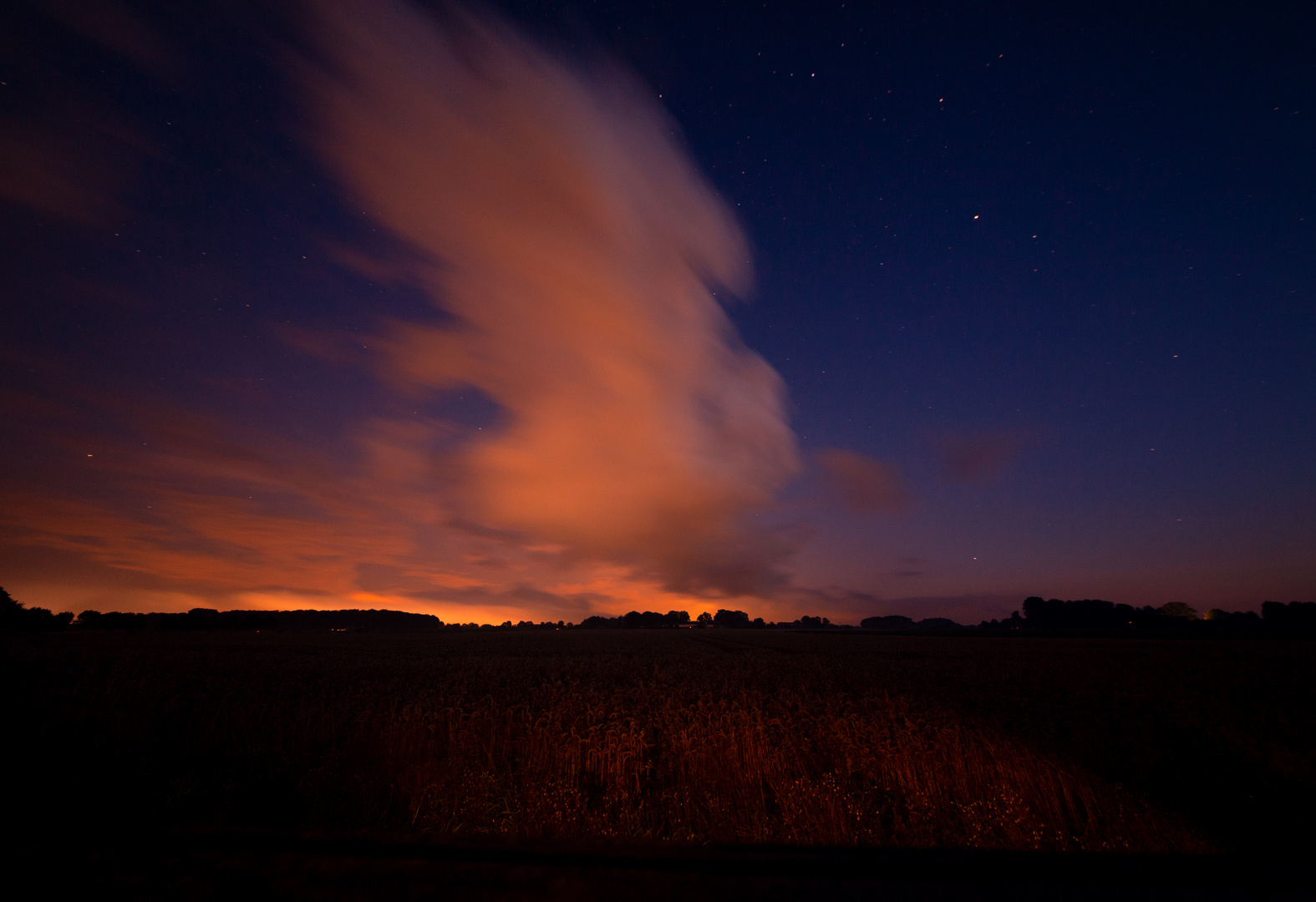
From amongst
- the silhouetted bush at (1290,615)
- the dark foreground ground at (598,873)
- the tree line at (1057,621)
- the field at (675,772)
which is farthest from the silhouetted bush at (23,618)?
the silhouetted bush at (1290,615)

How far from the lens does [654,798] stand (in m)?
8.10

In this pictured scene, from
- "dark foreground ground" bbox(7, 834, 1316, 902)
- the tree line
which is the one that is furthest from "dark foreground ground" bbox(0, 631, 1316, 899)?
the tree line

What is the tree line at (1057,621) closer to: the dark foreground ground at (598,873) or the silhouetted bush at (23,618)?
the silhouetted bush at (23,618)

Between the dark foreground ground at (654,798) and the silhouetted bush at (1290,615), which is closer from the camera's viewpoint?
the dark foreground ground at (654,798)

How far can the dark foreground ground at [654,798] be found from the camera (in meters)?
3.65

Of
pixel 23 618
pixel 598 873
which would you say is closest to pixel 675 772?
pixel 598 873

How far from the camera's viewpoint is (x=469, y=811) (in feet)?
22.1

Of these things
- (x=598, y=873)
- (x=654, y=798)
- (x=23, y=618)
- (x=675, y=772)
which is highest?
(x=23, y=618)

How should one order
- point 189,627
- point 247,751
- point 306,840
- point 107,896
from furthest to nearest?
point 189,627 < point 247,751 < point 306,840 < point 107,896

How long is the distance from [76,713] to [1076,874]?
15.9 metres

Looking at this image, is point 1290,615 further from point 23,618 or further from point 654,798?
point 23,618

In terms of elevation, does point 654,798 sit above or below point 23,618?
below

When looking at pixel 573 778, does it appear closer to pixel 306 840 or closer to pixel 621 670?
pixel 306 840

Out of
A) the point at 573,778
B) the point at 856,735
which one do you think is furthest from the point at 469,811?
the point at 856,735
